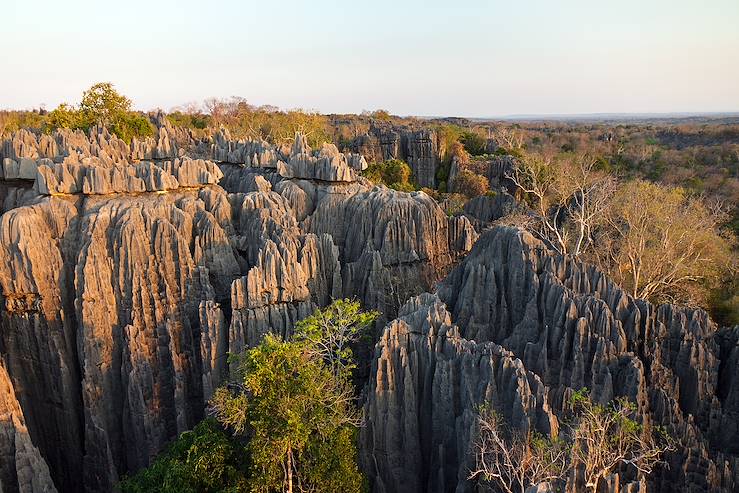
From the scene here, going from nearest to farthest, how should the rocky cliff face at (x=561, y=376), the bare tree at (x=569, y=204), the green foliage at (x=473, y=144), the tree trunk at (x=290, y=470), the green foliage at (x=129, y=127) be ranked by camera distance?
1. the tree trunk at (x=290, y=470)
2. the rocky cliff face at (x=561, y=376)
3. the bare tree at (x=569, y=204)
4. the green foliage at (x=129, y=127)
5. the green foliage at (x=473, y=144)

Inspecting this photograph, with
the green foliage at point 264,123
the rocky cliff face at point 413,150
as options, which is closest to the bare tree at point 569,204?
the rocky cliff face at point 413,150

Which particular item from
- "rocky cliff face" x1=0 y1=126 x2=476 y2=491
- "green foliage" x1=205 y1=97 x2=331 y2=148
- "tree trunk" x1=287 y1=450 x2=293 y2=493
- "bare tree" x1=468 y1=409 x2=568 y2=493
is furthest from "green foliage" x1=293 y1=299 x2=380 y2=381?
"green foliage" x1=205 y1=97 x2=331 y2=148

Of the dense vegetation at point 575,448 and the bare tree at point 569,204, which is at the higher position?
the bare tree at point 569,204

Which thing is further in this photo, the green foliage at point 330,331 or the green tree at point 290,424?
the green foliage at point 330,331

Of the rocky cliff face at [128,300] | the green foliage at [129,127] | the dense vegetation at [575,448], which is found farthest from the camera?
the green foliage at [129,127]

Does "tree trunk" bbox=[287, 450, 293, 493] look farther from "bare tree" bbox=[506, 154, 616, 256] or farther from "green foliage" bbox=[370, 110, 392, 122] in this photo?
"green foliage" bbox=[370, 110, 392, 122]

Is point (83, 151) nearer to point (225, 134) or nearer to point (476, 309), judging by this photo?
point (225, 134)

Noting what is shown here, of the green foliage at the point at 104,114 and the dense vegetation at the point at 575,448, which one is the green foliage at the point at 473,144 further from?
the dense vegetation at the point at 575,448
